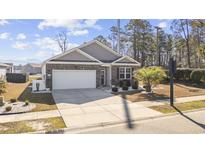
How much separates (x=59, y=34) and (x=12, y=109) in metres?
45.9

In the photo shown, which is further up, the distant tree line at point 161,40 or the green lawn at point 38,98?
the distant tree line at point 161,40

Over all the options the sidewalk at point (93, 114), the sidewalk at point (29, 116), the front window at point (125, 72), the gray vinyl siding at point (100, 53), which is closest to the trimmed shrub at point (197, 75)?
the front window at point (125, 72)

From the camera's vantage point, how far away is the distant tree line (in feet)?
117

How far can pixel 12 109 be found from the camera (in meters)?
10.7

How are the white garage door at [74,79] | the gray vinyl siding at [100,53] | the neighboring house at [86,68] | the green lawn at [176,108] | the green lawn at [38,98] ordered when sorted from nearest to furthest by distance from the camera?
the green lawn at [176,108], the green lawn at [38,98], the neighboring house at [86,68], the white garage door at [74,79], the gray vinyl siding at [100,53]

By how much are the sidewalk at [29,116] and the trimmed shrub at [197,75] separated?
19409 mm

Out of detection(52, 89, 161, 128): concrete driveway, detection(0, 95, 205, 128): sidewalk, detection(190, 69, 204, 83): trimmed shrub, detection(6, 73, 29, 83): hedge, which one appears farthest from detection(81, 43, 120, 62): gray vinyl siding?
detection(6, 73, 29, 83): hedge

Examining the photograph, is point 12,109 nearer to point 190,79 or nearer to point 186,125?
point 186,125

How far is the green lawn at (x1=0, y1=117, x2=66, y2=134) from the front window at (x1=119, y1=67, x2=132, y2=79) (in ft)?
47.6

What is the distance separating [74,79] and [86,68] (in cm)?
168

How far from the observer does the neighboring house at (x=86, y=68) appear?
19.2 m

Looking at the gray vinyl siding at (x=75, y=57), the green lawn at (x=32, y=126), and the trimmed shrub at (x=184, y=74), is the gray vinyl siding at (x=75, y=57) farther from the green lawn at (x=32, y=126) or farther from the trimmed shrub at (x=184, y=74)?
the trimmed shrub at (x=184, y=74)

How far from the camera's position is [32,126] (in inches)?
312
